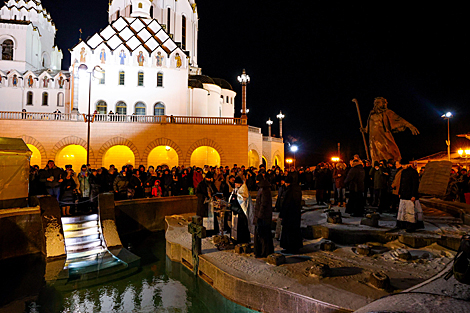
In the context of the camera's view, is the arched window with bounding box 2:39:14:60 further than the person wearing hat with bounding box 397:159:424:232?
Yes

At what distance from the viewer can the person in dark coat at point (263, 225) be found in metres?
6.51

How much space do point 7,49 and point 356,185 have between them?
44323 millimetres

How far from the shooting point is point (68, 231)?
9.44 metres

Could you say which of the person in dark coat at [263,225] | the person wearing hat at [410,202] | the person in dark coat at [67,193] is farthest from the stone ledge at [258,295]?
the person in dark coat at [67,193]

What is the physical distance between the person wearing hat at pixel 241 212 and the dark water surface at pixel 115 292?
1501 mm

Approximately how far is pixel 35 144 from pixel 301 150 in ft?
130

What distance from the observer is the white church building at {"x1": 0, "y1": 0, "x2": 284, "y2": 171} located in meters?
25.8

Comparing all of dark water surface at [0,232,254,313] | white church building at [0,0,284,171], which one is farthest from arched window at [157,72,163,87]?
dark water surface at [0,232,254,313]

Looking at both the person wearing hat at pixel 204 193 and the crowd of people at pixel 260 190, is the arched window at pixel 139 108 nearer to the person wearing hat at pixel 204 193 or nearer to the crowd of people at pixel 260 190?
the crowd of people at pixel 260 190

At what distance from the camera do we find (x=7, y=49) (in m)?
37.8

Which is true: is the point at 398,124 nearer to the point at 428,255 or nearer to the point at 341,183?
the point at 341,183

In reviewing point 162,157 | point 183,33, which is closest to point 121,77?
point 162,157

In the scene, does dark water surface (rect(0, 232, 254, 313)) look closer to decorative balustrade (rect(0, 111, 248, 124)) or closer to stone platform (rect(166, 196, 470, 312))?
stone platform (rect(166, 196, 470, 312))

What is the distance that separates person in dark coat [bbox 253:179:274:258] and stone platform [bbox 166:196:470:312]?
0.25 meters
